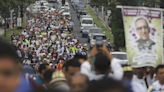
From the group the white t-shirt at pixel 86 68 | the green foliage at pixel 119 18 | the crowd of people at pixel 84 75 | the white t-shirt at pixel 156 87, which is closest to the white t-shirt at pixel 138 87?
the crowd of people at pixel 84 75

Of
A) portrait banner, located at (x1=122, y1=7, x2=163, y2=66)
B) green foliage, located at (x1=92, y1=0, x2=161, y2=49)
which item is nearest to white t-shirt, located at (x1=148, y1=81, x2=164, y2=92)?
portrait banner, located at (x1=122, y1=7, x2=163, y2=66)

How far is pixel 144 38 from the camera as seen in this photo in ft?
27.7

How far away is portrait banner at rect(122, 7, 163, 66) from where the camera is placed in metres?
8.44

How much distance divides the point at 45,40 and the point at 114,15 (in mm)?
4984

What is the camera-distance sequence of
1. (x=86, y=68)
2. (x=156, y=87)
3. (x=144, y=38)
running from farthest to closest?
1. (x=144, y=38)
2. (x=156, y=87)
3. (x=86, y=68)

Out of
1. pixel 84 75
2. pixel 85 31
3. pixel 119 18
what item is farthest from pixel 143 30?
pixel 85 31

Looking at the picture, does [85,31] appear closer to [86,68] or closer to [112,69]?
A: [86,68]

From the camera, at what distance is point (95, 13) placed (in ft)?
280

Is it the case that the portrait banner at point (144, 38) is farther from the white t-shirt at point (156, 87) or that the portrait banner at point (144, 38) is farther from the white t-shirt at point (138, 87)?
the white t-shirt at point (138, 87)

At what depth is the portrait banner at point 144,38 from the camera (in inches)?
332

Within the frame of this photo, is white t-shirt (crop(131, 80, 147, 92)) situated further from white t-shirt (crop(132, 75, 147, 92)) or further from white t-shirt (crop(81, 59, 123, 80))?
white t-shirt (crop(81, 59, 123, 80))

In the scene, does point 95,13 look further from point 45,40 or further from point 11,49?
point 11,49

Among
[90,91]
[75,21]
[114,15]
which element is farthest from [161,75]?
[75,21]

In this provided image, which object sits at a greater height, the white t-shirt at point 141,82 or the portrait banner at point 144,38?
the portrait banner at point 144,38
